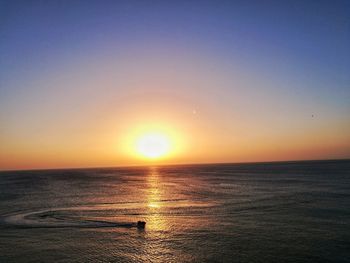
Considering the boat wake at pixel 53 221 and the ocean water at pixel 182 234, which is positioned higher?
the boat wake at pixel 53 221

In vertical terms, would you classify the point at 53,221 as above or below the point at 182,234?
above

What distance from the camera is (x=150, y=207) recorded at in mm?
41844

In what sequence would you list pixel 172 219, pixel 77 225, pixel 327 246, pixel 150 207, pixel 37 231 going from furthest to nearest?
pixel 150 207 → pixel 172 219 → pixel 77 225 → pixel 37 231 → pixel 327 246

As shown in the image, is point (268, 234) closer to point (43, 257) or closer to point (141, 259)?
point (141, 259)

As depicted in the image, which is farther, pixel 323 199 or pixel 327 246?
pixel 323 199

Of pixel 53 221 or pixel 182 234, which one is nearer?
pixel 182 234

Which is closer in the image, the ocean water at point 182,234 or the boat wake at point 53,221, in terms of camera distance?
the ocean water at point 182,234

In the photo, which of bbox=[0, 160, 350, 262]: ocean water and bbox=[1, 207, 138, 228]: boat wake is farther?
bbox=[1, 207, 138, 228]: boat wake

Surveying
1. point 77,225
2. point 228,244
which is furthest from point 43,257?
point 228,244

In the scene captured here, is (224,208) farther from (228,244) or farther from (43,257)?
(43,257)

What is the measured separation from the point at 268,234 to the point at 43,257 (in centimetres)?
1760

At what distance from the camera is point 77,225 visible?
97.6 feet

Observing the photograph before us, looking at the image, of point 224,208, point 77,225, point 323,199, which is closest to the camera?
point 77,225

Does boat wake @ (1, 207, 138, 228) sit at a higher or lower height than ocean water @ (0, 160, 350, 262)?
higher
